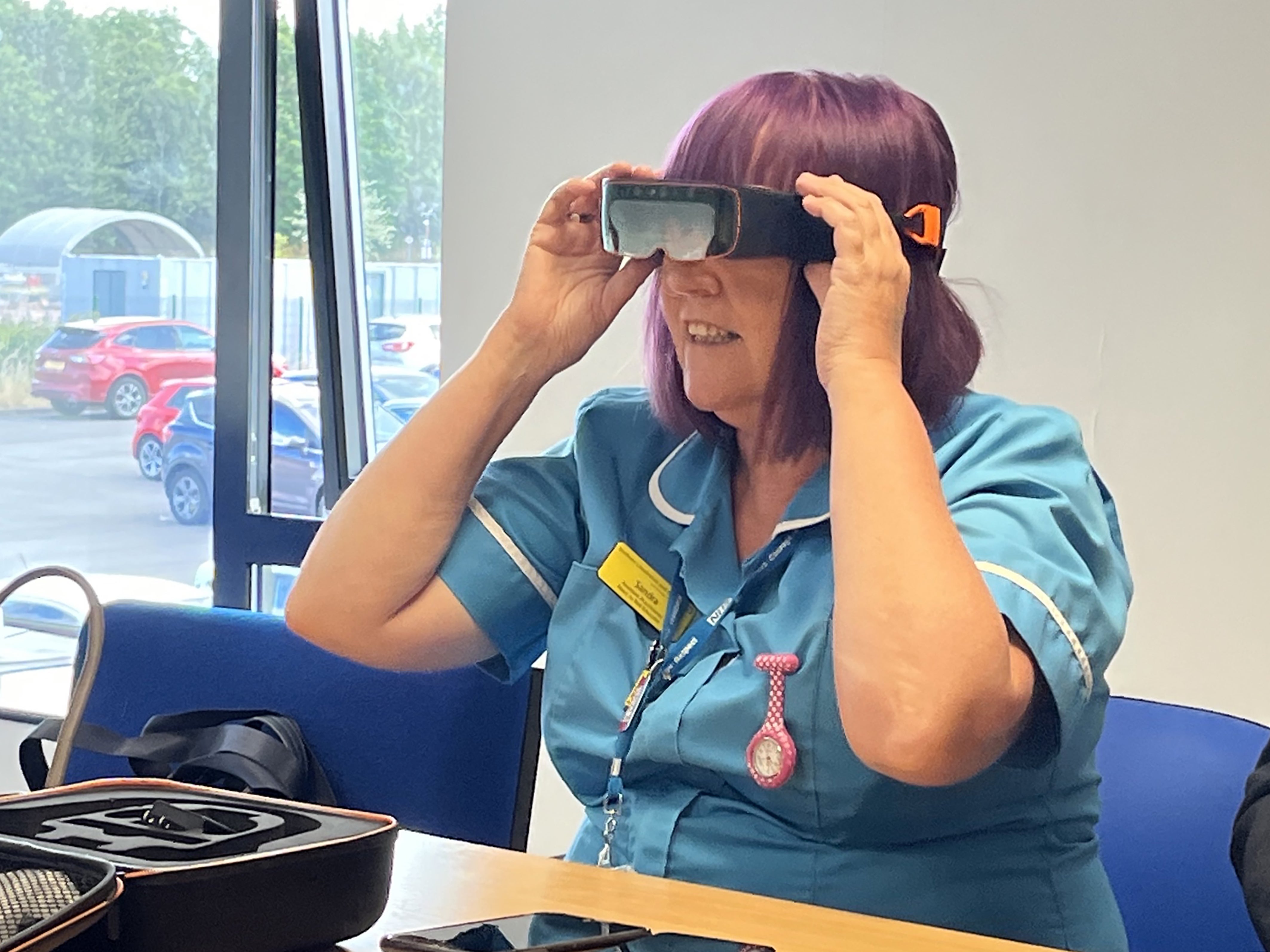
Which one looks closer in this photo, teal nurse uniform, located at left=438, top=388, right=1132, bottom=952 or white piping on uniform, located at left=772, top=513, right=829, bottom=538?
teal nurse uniform, located at left=438, top=388, right=1132, bottom=952

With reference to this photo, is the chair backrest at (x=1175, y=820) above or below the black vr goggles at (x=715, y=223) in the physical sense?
below

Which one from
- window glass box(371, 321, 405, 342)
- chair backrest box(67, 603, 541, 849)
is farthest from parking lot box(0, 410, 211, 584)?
chair backrest box(67, 603, 541, 849)

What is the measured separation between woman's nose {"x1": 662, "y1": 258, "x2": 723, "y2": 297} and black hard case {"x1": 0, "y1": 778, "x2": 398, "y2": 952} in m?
0.57

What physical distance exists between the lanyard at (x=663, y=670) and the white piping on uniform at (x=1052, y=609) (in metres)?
0.21

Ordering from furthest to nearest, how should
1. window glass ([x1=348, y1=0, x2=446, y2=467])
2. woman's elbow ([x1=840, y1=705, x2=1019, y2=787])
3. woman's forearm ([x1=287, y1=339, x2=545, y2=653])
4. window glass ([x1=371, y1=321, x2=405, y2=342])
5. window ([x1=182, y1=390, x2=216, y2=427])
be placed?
window ([x1=182, y1=390, x2=216, y2=427]) < window glass ([x1=371, y1=321, x2=405, y2=342]) < window glass ([x1=348, y1=0, x2=446, y2=467]) < woman's forearm ([x1=287, y1=339, x2=545, y2=653]) < woman's elbow ([x1=840, y1=705, x2=1019, y2=787])

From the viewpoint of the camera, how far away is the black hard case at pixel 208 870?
0.82 m

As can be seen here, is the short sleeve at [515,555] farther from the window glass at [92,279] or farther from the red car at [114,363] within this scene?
the red car at [114,363]

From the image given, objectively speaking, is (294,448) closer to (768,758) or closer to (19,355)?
(19,355)

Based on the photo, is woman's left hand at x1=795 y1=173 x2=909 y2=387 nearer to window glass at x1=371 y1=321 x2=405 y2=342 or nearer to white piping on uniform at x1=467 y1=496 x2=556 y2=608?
white piping on uniform at x1=467 y1=496 x2=556 y2=608

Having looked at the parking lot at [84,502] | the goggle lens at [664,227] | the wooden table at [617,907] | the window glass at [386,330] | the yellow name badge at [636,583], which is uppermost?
the goggle lens at [664,227]

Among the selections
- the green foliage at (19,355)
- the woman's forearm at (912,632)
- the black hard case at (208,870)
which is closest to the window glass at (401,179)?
the green foliage at (19,355)

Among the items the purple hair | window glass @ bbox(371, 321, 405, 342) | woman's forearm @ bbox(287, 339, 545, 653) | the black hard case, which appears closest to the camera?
the black hard case

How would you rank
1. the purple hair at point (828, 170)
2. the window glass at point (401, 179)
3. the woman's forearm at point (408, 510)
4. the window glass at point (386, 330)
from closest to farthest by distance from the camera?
1. the purple hair at point (828, 170)
2. the woman's forearm at point (408, 510)
3. the window glass at point (401, 179)
4. the window glass at point (386, 330)

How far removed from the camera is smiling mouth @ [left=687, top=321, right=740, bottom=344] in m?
1.35
